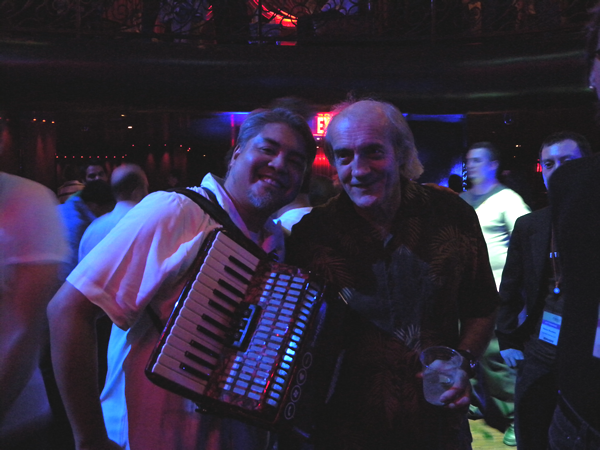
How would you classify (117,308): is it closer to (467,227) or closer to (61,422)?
(467,227)

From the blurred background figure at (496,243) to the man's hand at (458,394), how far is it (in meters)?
2.27

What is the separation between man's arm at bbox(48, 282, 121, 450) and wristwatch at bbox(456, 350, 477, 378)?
1.07m

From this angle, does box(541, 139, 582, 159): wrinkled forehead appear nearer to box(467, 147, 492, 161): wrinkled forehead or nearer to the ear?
box(467, 147, 492, 161): wrinkled forehead

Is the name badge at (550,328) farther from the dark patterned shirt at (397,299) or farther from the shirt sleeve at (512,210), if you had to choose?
the shirt sleeve at (512,210)

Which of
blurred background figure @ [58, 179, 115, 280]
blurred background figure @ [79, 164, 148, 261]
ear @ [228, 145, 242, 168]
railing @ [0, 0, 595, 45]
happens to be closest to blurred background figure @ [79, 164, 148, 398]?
blurred background figure @ [79, 164, 148, 261]

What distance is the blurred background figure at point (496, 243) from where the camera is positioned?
3609 mm

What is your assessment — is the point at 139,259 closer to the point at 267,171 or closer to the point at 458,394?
the point at 267,171

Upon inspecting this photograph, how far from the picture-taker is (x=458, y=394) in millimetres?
1459

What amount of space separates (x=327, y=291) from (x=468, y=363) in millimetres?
531

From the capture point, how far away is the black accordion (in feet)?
4.23

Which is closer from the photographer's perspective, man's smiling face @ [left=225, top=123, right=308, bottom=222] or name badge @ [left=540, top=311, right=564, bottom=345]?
man's smiling face @ [left=225, top=123, right=308, bottom=222]

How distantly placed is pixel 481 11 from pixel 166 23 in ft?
13.5

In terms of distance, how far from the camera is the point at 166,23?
6.59 meters

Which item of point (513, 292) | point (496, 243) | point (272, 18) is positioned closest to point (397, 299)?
point (513, 292)
